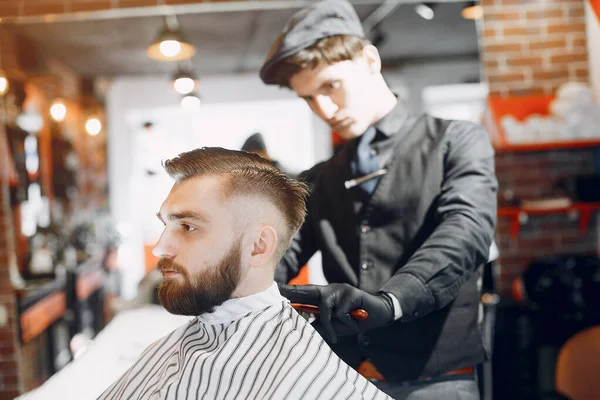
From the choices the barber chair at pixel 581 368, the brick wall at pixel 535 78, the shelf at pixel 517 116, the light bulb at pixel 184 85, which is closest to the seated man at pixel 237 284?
the barber chair at pixel 581 368

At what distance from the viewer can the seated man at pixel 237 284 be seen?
1030 millimetres

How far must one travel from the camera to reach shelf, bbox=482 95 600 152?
2363mm

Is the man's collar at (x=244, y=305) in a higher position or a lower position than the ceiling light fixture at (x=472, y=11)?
lower

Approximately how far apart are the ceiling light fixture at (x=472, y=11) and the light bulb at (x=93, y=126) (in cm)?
167

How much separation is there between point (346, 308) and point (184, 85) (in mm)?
1390

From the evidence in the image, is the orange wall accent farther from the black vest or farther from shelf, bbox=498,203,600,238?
the black vest

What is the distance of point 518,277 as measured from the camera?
2752 mm

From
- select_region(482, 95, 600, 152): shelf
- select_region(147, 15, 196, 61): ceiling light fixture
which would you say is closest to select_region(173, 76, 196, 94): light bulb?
select_region(147, 15, 196, 61): ceiling light fixture

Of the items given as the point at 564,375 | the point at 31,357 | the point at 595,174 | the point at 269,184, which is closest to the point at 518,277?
the point at 595,174

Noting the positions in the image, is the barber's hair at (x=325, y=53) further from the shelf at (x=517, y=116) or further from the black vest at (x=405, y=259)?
the shelf at (x=517, y=116)

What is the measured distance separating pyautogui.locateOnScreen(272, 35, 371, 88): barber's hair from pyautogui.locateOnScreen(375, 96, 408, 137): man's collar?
0.52 feet

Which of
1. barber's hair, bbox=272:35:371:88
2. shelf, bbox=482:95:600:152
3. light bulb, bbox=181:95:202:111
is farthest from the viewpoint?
shelf, bbox=482:95:600:152

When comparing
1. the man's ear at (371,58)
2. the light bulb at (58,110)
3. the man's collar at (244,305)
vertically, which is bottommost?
the man's collar at (244,305)

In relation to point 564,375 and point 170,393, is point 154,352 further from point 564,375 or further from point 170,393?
point 564,375
